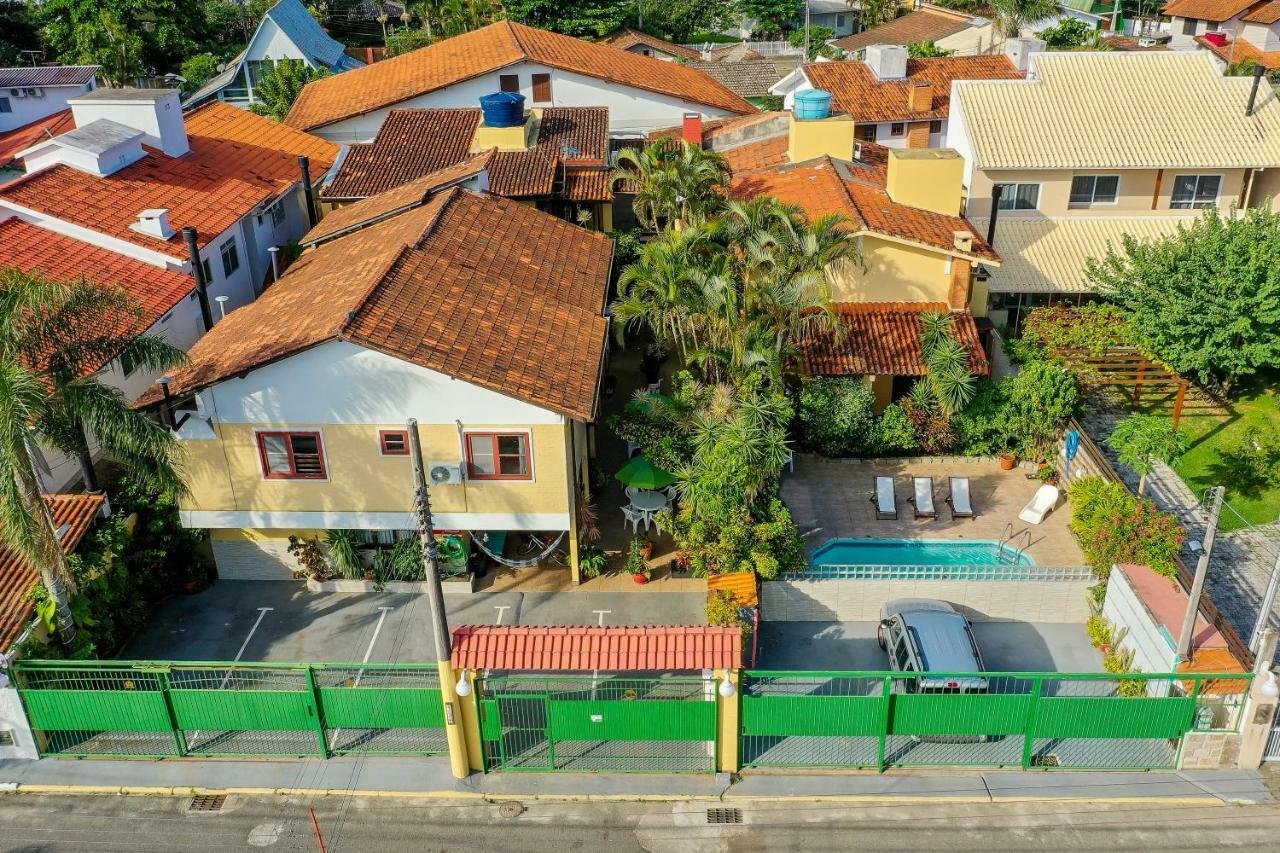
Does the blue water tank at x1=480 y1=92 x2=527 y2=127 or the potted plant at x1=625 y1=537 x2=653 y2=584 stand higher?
→ the blue water tank at x1=480 y1=92 x2=527 y2=127

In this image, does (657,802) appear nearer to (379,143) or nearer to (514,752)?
(514,752)

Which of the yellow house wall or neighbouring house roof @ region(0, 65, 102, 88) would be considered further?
neighbouring house roof @ region(0, 65, 102, 88)

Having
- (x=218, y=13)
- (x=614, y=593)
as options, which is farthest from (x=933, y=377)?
(x=218, y=13)

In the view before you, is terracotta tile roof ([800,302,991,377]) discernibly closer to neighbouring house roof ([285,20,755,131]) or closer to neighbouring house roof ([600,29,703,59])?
neighbouring house roof ([285,20,755,131])

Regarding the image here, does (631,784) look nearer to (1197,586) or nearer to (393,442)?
(393,442)

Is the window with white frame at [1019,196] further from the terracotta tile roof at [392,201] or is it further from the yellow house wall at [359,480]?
the yellow house wall at [359,480]

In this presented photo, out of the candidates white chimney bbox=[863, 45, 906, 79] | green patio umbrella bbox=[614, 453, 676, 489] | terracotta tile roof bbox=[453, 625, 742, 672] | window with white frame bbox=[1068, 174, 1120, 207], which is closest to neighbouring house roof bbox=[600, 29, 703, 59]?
white chimney bbox=[863, 45, 906, 79]
